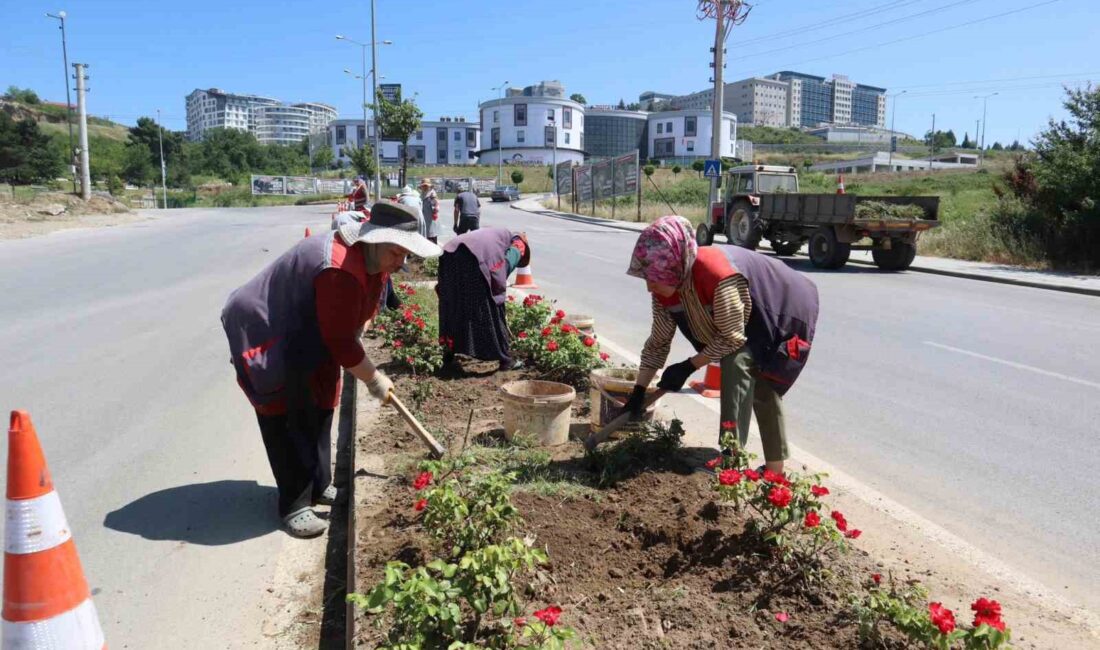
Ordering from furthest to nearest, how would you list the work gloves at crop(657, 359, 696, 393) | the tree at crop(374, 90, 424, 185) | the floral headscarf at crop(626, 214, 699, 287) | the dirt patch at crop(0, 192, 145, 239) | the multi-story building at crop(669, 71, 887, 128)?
1. the multi-story building at crop(669, 71, 887, 128)
2. the tree at crop(374, 90, 424, 185)
3. the dirt patch at crop(0, 192, 145, 239)
4. the work gloves at crop(657, 359, 696, 393)
5. the floral headscarf at crop(626, 214, 699, 287)

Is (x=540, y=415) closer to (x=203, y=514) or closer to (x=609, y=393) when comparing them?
(x=609, y=393)

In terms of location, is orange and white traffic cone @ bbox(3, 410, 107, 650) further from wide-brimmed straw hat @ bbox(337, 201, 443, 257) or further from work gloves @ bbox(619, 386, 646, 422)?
work gloves @ bbox(619, 386, 646, 422)

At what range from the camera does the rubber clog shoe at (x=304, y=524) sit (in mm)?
3984

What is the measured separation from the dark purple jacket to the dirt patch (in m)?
22.0

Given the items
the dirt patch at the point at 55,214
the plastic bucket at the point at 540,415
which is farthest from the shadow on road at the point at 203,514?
the dirt patch at the point at 55,214

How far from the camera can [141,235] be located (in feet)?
83.4

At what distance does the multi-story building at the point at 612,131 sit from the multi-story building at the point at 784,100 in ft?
135

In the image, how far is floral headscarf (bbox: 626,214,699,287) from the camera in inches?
142

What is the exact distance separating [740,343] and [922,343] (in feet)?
20.1

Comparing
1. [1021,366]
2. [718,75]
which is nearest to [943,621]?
[1021,366]

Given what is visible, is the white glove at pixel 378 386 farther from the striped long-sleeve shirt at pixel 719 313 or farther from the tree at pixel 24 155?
the tree at pixel 24 155

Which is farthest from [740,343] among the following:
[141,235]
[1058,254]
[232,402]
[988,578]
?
[141,235]

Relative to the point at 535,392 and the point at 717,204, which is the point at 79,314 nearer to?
the point at 535,392

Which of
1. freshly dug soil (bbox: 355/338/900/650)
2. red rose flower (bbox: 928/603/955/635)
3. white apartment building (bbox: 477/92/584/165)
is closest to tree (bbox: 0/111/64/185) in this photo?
white apartment building (bbox: 477/92/584/165)
